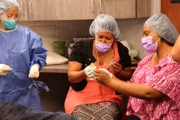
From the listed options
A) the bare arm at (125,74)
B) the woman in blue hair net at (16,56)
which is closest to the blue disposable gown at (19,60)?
the woman in blue hair net at (16,56)

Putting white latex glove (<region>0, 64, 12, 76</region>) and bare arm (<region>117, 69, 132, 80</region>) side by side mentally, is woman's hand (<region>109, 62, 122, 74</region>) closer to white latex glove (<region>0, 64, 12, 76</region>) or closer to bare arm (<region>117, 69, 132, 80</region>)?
bare arm (<region>117, 69, 132, 80</region>)

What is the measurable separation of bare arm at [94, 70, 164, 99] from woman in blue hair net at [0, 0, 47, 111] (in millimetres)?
449

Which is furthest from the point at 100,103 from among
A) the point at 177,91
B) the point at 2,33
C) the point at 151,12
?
the point at 151,12

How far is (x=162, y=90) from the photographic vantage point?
1.65m

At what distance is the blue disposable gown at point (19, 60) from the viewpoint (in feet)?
6.29

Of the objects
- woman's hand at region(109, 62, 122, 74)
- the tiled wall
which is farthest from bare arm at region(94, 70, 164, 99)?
the tiled wall

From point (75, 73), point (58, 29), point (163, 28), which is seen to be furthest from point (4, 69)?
point (58, 29)

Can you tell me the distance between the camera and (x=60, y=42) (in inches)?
117

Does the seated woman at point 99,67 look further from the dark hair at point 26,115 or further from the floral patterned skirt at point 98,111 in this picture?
the dark hair at point 26,115

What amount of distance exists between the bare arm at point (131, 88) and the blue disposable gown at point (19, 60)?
1.52ft

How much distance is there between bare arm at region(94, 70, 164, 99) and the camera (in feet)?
5.57

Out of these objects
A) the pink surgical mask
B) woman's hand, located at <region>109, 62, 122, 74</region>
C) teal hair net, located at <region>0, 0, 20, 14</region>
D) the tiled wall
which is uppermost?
teal hair net, located at <region>0, 0, 20, 14</region>

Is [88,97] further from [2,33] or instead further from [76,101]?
[2,33]

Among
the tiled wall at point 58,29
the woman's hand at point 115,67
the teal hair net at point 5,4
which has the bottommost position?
the woman's hand at point 115,67
